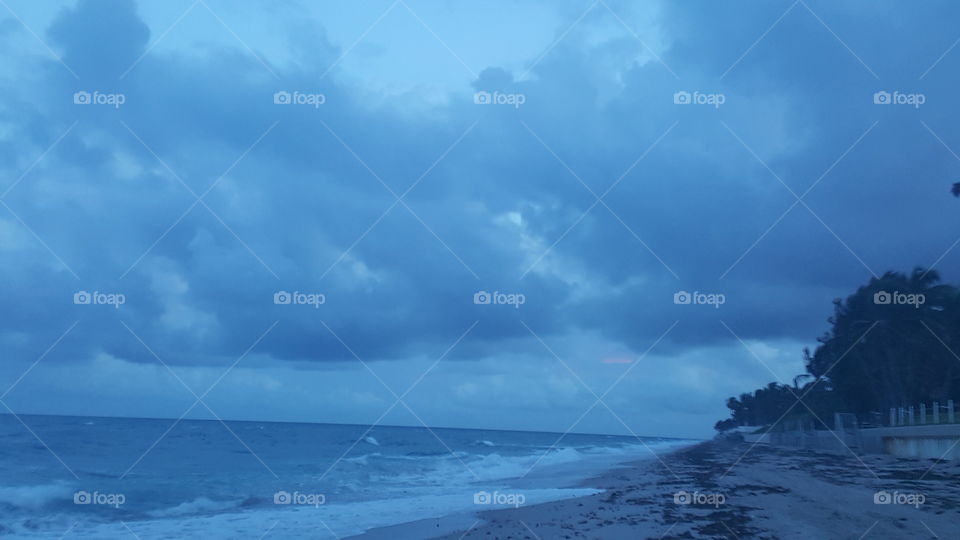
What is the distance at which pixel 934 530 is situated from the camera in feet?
40.0

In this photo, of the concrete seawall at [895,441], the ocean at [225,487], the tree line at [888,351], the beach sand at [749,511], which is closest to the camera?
the beach sand at [749,511]

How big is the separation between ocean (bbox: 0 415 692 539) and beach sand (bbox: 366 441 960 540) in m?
2.12

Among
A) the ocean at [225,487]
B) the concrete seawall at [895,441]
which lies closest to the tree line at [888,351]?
the concrete seawall at [895,441]

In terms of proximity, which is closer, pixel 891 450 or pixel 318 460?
pixel 891 450

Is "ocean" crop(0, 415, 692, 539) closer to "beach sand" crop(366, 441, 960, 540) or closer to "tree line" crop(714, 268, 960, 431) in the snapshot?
"beach sand" crop(366, 441, 960, 540)

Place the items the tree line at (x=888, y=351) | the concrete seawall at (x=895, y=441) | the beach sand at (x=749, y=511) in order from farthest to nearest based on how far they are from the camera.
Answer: the tree line at (x=888, y=351) < the concrete seawall at (x=895, y=441) < the beach sand at (x=749, y=511)

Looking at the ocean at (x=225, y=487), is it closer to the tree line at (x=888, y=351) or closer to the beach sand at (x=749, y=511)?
the beach sand at (x=749, y=511)

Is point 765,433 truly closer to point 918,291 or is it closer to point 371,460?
point 918,291

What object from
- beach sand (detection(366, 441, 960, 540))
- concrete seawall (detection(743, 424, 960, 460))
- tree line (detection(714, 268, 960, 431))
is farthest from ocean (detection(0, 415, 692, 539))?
tree line (detection(714, 268, 960, 431))

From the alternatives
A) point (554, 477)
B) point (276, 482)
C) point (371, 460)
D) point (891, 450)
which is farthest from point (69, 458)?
point (891, 450)

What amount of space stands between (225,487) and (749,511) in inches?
664

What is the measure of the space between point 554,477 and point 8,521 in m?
17.8

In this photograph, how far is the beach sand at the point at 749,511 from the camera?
42.3 ft

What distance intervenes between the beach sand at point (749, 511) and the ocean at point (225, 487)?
2116mm
